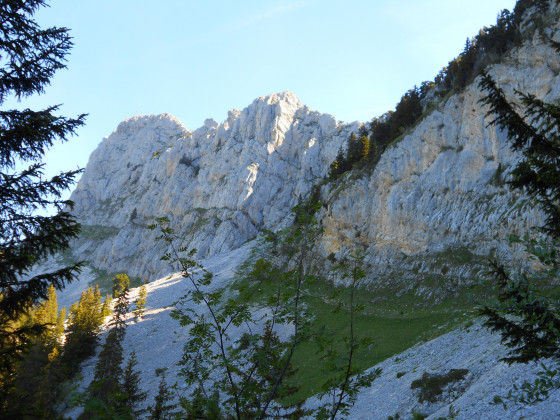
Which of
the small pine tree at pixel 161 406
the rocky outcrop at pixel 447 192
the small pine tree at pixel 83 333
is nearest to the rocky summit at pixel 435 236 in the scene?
the rocky outcrop at pixel 447 192

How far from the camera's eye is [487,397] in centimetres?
1387

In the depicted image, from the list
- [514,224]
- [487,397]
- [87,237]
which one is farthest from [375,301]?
[87,237]

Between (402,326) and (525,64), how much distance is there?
38.1 meters

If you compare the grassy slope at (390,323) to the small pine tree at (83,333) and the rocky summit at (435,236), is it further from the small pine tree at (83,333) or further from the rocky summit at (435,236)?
the small pine tree at (83,333)

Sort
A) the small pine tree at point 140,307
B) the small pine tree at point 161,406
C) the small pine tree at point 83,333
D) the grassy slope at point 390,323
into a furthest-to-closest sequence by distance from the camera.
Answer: the small pine tree at point 140,307
the small pine tree at point 83,333
the grassy slope at point 390,323
the small pine tree at point 161,406

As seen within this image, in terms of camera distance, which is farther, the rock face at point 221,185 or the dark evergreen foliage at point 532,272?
the rock face at point 221,185

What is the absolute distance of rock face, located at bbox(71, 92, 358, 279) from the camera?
142 meters

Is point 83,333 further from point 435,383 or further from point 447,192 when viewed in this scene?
point 447,192

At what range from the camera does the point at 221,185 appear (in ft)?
515

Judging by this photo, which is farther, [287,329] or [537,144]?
[287,329]

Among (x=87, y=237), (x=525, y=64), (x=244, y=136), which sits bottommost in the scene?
(x=525, y=64)

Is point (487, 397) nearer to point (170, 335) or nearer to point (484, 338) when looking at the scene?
point (484, 338)

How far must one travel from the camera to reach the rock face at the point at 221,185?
142 metres

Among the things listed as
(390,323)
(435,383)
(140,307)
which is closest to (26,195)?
(435,383)
